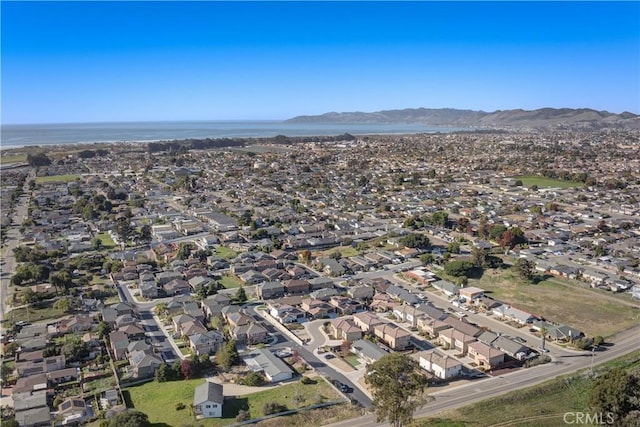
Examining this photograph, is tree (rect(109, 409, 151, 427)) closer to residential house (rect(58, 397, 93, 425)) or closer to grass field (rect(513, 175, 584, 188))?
residential house (rect(58, 397, 93, 425))

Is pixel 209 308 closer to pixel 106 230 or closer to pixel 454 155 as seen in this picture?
pixel 106 230

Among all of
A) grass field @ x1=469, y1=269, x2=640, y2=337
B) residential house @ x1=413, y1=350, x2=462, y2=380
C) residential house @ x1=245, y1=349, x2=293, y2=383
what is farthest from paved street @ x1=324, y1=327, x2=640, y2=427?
residential house @ x1=245, y1=349, x2=293, y2=383

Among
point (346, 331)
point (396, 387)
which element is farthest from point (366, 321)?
point (396, 387)

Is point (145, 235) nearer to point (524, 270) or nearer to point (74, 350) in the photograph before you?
point (74, 350)

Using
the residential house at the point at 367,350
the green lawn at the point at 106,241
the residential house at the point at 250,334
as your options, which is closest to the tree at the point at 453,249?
the residential house at the point at 367,350

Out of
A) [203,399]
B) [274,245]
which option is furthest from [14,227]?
[203,399]

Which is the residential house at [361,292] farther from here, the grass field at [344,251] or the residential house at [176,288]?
the residential house at [176,288]
